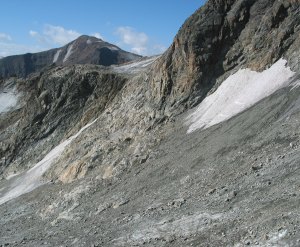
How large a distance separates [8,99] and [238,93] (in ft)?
171

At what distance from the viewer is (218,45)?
1435 inches

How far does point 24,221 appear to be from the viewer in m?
30.3

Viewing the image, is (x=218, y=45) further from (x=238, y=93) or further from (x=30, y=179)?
(x=30, y=179)

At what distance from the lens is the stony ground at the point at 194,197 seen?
53.4 ft

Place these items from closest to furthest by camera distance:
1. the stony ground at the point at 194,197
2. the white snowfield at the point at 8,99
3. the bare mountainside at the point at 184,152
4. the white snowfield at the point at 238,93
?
the stony ground at the point at 194,197 < the bare mountainside at the point at 184,152 < the white snowfield at the point at 238,93 < the white snowfield at the point at 8,99

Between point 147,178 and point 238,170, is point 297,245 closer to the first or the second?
point 238,170

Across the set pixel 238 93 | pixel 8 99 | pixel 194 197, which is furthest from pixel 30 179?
pixel 8 99

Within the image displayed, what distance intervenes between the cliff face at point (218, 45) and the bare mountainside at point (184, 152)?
86 mm

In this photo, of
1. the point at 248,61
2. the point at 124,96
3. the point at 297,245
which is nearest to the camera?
the point at 297,245

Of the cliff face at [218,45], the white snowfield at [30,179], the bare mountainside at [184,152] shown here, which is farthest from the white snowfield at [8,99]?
the cliff face at [218,45]

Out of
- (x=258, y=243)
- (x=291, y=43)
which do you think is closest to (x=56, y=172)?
(x=291, y=43)

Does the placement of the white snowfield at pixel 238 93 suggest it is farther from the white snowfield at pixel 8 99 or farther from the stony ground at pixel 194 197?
the white snowfield at pixel 8 99

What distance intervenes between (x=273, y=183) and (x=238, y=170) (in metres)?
3.52

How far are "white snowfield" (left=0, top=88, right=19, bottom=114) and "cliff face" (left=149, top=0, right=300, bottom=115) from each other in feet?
131
